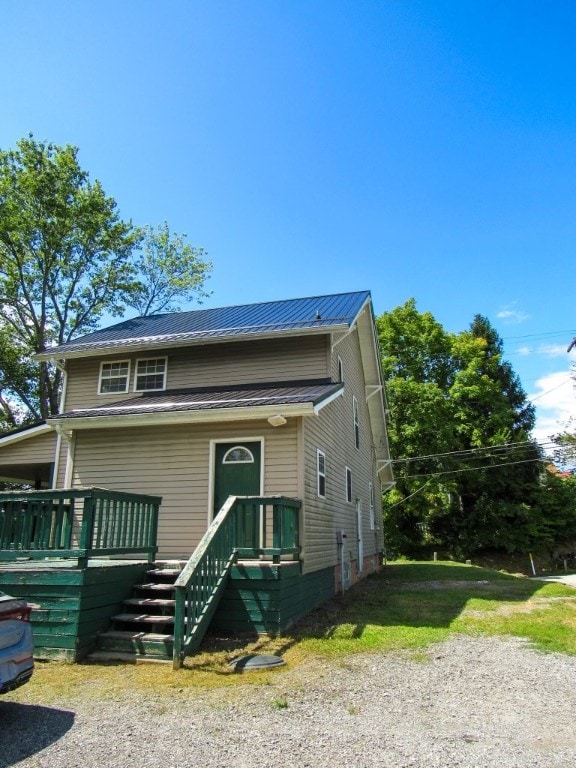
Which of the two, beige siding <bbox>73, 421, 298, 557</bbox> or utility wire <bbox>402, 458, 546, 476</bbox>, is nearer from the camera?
beige siding <bbox>73, 421, 298, 557</bbox>

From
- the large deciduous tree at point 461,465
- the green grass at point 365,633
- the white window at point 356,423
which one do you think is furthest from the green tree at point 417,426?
the green grass at point 365,633

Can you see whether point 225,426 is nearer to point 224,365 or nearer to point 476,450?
point 224,365

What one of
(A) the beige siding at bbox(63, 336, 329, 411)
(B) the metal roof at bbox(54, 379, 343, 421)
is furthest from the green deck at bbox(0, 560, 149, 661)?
(A) the beige siding at bbox(63, 336, 329, 411)

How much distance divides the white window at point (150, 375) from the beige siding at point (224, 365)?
0.13 metres

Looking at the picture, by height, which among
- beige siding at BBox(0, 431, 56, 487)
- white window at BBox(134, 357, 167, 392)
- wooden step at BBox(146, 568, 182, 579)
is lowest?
wooden step at BBox(146, 568, 182, 579)

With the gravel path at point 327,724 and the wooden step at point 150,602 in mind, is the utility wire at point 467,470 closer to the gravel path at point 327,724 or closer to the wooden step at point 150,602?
the wooden step at point 150,602

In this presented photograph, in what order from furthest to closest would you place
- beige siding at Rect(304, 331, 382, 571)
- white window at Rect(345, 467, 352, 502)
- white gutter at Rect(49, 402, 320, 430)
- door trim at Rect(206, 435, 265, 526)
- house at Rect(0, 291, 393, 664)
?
1. white window at Rect(345, 467, 352, 502)
2. beige siding at Rect(304, 331, 382, 571)
3. door trim at Rect(206, 435, 265, 526)
4. house at Rect(0, 291, 393, 664)
5. white gutter at Rect(49, 402, 320, 430)

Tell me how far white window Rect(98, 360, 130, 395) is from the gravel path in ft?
28.7

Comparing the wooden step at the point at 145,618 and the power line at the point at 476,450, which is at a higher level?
the power line at the point at 476,450

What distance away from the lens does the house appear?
916 cm

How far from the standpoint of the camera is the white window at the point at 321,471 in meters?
10.2

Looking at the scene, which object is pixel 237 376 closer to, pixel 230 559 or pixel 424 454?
pixel 230 559

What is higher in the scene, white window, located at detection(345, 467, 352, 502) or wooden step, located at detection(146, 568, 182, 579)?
white window, located at detection(345, 467, 352, 502)

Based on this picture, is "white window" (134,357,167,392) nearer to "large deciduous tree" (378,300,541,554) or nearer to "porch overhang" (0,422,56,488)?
"porch overhang" (0,422,56,488)
